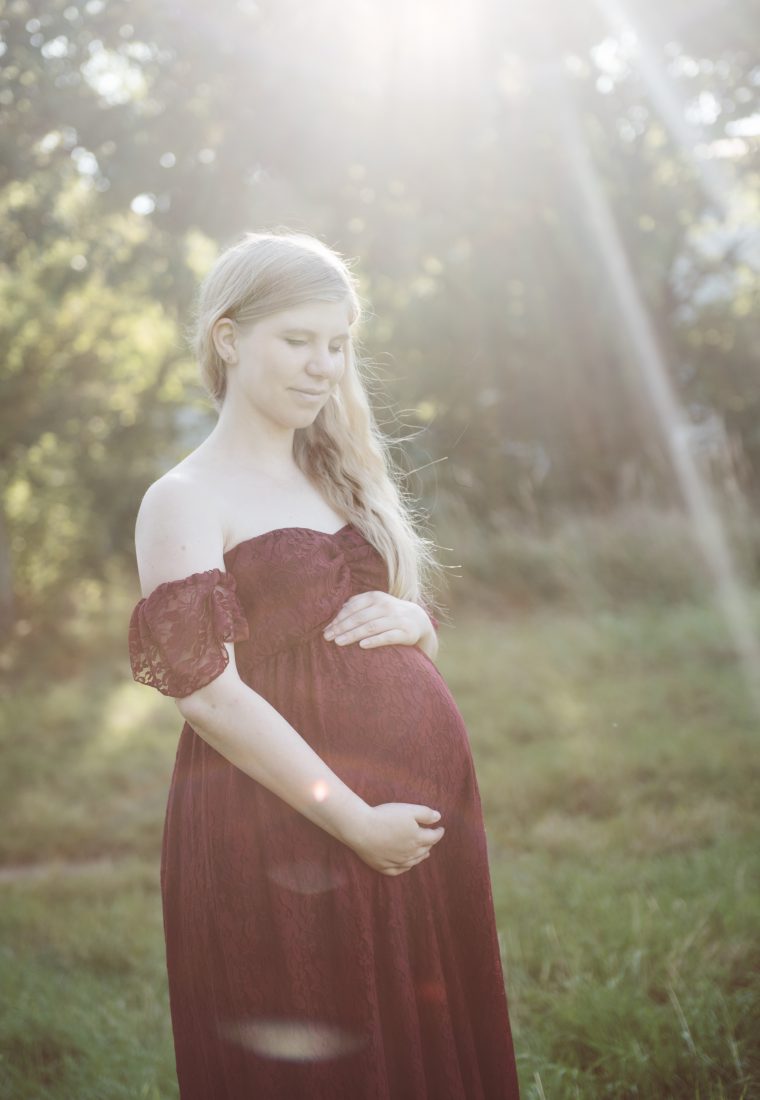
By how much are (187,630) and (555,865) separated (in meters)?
3.05

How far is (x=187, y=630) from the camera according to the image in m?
1.75

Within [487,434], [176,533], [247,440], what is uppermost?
[487,434]

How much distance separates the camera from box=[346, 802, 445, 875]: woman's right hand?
182 centimetres

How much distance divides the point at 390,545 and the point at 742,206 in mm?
13981

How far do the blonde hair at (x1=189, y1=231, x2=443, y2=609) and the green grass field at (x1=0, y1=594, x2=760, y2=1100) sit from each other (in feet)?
4.93

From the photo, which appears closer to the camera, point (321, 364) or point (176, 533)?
point (176, 533)

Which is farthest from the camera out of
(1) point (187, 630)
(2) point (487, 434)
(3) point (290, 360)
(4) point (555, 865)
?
(2) point (487, 434)

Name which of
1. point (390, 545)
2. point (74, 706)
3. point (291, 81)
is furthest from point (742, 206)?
point (390, 545)

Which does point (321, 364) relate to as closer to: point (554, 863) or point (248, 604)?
point (248, 604)

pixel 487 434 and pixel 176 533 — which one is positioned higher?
pixel 487 434

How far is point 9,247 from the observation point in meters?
6.77

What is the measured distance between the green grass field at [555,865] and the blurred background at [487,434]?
0.02 metres

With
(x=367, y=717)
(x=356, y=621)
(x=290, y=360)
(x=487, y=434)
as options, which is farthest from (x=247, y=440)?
(x=487, y=434)

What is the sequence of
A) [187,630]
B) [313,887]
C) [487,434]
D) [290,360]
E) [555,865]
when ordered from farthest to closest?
[487,434], [555,865], [290,360], [313,887], [187,630]
